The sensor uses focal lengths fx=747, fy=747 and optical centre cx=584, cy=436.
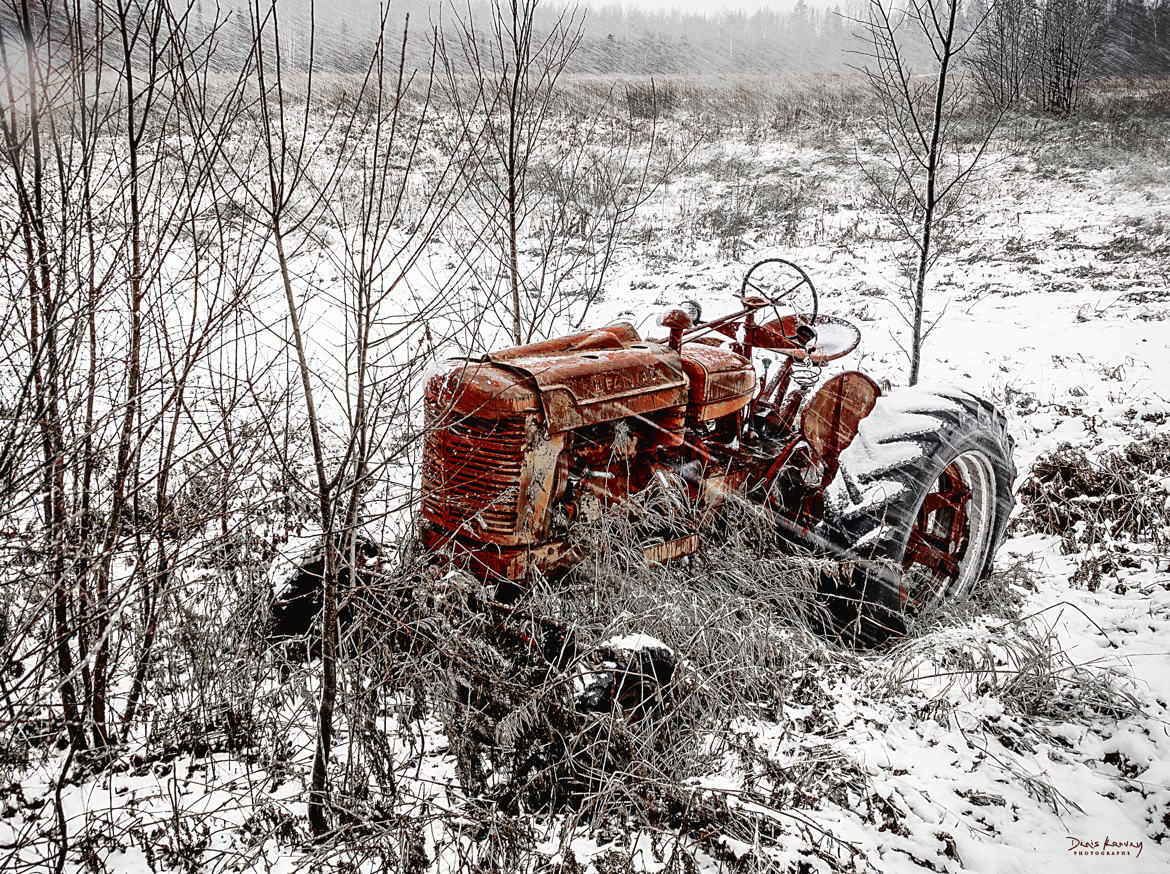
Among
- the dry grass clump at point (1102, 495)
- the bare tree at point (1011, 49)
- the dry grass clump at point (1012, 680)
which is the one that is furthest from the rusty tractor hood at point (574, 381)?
the bare tree at point (1011, 49)

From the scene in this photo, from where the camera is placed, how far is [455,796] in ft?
7.13

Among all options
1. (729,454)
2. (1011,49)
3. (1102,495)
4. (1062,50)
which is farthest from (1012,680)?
(1011,49)

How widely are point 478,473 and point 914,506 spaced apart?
188 centimetres

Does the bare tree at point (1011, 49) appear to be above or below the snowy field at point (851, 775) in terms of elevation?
above

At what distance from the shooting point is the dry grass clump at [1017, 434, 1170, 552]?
4.09 m

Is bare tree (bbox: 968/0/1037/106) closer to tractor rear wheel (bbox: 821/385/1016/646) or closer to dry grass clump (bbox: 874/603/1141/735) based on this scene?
tractor rear wheel (bbox: 821/385/1016/646)

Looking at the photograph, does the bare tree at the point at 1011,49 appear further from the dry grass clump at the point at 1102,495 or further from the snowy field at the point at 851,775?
the snowy field at the point at 851,775

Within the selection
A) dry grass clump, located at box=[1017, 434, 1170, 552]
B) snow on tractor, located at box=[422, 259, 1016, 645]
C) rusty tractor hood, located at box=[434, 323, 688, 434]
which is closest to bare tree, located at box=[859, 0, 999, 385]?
dry grass clump, located at box=[1017, 434, 1170, 552]

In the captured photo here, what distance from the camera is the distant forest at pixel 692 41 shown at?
99.6 ft

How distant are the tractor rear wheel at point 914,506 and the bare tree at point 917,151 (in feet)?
8.16

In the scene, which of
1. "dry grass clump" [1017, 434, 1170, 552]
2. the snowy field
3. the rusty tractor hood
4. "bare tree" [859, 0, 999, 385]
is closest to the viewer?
the snowy field

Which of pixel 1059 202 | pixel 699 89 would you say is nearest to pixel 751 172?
pixel 1059 202

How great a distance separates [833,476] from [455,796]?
2075 mm

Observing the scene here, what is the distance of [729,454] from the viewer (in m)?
3.25
